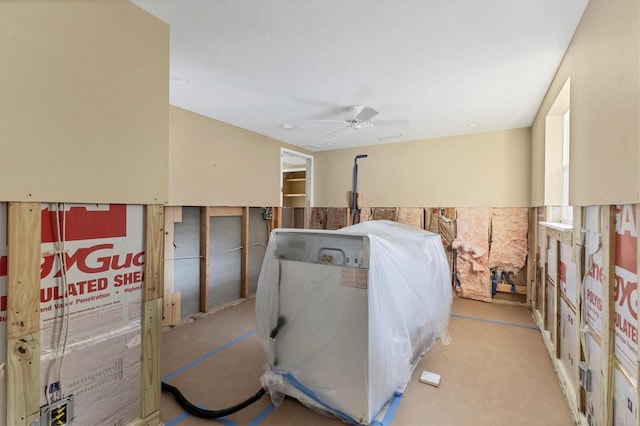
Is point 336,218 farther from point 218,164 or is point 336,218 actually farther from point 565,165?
point 565,165

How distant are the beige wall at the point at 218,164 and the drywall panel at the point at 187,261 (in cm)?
25

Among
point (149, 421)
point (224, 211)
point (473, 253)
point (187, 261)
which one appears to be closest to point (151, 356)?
point (149, 421)

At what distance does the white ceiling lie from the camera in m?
1.78

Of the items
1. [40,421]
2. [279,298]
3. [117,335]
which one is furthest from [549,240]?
[40,421]

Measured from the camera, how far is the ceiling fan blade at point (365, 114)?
3.20 metres

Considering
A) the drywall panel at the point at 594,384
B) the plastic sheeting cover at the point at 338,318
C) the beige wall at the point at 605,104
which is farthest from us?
the plastic sheeting cover at the point at 338,318

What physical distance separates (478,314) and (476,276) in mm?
793

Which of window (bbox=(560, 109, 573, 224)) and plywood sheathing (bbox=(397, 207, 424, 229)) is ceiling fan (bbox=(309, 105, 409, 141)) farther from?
plywood sheathing (bbox=(397, 207, 424, 229))

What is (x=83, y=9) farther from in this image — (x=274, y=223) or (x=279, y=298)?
(x=274, y=223)

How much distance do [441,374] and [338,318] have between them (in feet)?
4.30

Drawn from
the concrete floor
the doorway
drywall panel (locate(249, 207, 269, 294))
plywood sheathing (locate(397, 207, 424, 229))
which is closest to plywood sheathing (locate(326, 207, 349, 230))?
the doorway

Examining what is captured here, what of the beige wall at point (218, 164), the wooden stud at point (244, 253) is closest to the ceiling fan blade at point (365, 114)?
the beige wall at point (218, 164)

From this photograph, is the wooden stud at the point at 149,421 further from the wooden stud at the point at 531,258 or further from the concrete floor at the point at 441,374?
the wooden stud at the point at 531,258

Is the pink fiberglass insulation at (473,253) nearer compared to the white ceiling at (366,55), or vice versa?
the white ceiling at (366,55)
